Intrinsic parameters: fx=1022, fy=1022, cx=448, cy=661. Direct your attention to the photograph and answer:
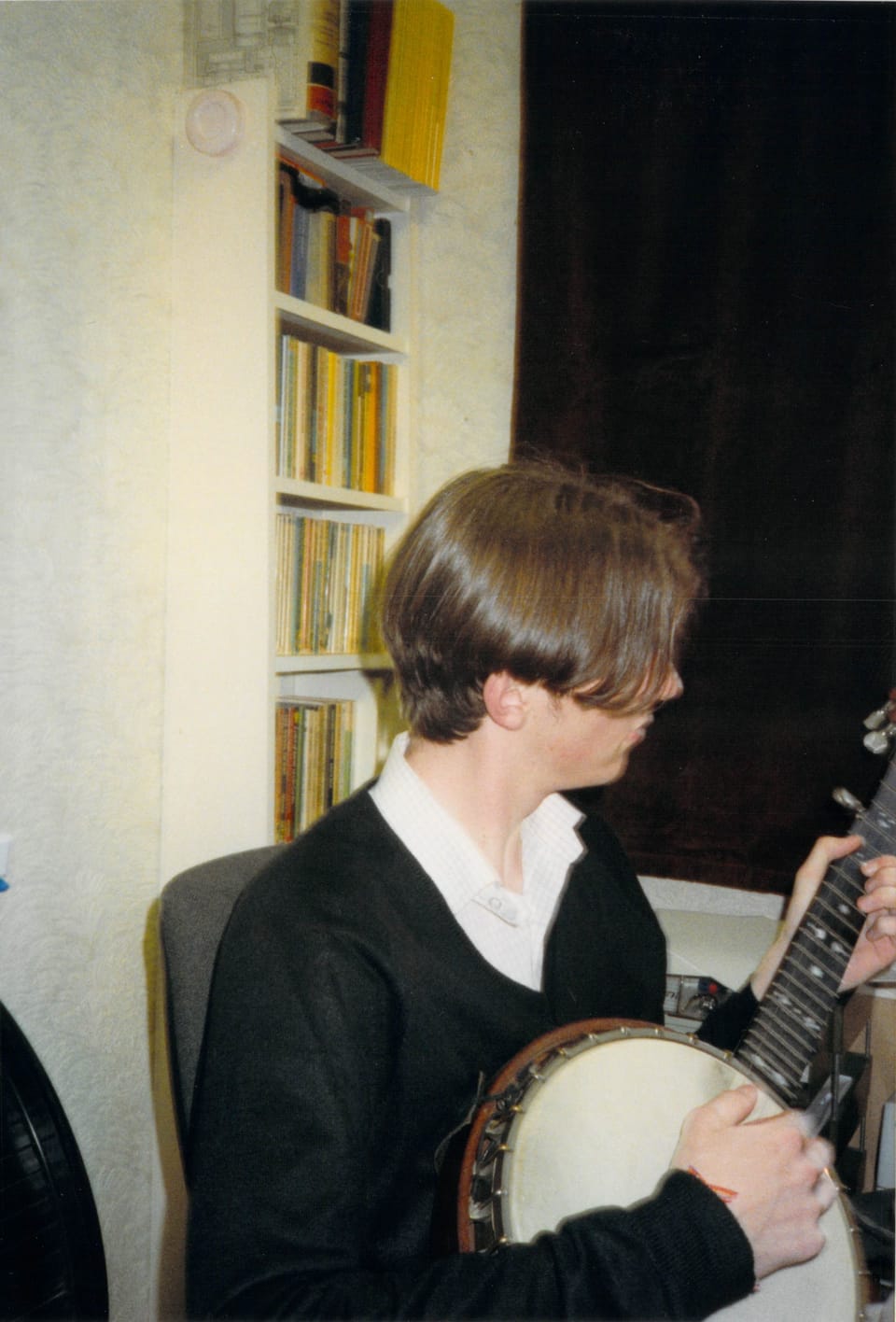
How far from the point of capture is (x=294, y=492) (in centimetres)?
151

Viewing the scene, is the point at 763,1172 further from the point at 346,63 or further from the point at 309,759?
the point at 346,63

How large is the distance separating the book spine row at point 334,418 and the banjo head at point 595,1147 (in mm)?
999

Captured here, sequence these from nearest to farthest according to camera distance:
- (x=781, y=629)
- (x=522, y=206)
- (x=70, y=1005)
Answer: (x=70, y=1005) → (x=781, y=629) → (x=522, y=206)

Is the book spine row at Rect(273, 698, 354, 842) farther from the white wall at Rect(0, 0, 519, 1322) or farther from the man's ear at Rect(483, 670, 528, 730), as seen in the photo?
the man's ear at Rect(483, 670, 528, 730)

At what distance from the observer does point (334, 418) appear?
5.38 ft

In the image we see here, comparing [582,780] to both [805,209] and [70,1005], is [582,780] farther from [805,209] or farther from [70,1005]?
[805,209]

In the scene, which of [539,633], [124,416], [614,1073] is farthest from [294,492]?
[614,1073]

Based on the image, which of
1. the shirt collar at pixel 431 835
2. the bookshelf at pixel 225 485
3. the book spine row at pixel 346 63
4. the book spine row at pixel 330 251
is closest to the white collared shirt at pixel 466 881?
the shirt collar at pixel 431 835

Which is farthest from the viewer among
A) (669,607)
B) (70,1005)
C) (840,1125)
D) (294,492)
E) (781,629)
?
(781,629)

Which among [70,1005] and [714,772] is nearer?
[70,1005]

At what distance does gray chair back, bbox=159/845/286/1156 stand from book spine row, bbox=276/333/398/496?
0.73 m

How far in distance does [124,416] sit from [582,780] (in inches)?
32.6

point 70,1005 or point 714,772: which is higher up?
point 714,772

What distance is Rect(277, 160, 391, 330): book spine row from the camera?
152cm
